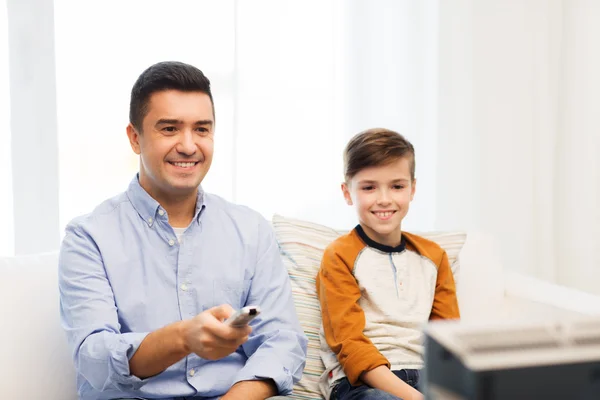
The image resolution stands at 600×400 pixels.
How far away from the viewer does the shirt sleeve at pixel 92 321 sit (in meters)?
1.28

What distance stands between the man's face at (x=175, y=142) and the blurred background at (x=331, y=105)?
129cm

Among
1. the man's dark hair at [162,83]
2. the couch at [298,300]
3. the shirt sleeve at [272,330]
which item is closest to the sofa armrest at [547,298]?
the couch at [298,300]

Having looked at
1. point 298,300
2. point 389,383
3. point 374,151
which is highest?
point 374,151

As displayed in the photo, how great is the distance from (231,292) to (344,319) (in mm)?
274

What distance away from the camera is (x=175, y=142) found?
57.8 inches

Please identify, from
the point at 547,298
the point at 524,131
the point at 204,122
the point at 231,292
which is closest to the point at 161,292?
the point at 231,292

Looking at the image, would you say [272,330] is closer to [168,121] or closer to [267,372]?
[267,372]

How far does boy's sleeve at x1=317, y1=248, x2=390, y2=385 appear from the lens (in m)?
1.53

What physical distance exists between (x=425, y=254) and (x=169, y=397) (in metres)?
0.75

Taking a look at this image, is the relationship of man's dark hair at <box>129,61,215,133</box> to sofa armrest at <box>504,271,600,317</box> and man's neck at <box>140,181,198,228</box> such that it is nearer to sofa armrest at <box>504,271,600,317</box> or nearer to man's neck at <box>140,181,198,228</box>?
Result: man's neck at <box>140,181,198,228</box>

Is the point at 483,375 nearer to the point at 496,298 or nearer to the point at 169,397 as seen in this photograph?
the point at 169,397

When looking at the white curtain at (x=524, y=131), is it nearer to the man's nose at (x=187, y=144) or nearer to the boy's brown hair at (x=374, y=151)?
the boy's brown hair at (x=374, y=151)

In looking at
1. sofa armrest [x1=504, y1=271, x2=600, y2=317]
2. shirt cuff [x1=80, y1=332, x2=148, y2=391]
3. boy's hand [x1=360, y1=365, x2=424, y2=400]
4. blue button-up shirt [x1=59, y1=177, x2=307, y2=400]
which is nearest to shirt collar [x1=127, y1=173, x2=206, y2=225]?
blue button-up shirt [x1=59, y1=177, x2=307, y2=400]

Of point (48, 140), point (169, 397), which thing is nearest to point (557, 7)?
point (48, 140)
